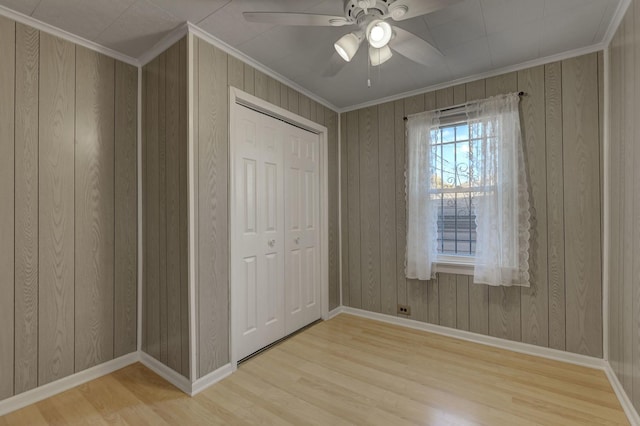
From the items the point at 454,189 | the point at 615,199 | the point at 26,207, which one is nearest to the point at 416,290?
the point at 454,189

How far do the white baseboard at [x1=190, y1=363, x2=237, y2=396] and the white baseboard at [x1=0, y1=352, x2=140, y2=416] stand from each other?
767 mm

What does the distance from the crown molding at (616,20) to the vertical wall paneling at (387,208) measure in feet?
5.49

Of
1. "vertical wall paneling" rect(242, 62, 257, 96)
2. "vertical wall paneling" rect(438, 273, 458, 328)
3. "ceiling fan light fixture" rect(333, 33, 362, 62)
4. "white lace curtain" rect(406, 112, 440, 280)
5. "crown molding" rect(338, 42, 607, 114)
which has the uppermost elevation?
"crown molding" rect(338, 42, 607, 114)

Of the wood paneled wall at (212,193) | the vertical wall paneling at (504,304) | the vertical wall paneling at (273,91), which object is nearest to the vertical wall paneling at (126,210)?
the wood paneled wall at (212,193)

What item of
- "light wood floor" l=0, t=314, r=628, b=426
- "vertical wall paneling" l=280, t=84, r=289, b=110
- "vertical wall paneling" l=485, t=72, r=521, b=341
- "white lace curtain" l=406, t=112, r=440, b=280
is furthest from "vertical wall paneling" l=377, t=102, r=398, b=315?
"vertical wall paneling" l=280, t=84, r=289, b=110

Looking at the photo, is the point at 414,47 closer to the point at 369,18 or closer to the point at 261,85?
the point at 369,18

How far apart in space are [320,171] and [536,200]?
203 cm

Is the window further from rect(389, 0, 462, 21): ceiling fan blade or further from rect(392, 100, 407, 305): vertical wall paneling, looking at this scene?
rect(389, 0, 462, 21): ceiling fan blade

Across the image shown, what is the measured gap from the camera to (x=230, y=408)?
184 cm

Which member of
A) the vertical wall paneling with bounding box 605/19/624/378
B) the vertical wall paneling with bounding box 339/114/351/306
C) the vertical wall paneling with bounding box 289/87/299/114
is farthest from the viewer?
the vertical wall paneling with bounding box 339/114/351/306

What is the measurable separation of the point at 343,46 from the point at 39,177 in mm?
2116

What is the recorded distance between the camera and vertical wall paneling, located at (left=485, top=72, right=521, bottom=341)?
255 centimetres

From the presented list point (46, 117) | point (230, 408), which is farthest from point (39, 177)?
point (230, 408)

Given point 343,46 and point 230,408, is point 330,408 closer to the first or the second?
point 230,408
